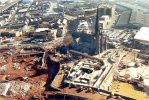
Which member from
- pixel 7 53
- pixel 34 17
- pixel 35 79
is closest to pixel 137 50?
pixel 35 79

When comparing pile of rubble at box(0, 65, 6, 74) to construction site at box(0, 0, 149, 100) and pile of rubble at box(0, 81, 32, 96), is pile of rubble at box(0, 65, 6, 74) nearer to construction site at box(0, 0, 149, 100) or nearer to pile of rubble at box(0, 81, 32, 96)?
construction site at box(0, 0, 149, 100)

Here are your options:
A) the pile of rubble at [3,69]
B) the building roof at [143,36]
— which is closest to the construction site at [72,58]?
the building roof at [143,36]

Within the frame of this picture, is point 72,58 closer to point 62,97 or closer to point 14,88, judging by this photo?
point 14,88

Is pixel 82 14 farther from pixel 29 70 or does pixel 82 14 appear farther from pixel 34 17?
pixel 29 70

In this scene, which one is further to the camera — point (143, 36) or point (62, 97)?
point (143, 36)

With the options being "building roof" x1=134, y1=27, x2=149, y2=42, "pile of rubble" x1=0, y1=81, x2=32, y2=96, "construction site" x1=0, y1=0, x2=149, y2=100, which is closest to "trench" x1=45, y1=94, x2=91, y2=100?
"construction site" x1=0, y1=0, x2=149, y2=100

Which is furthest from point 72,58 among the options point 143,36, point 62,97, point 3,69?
point 143,36

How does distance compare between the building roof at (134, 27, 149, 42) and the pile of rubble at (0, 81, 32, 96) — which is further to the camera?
the building roof at (134, 27, 149, 42)
